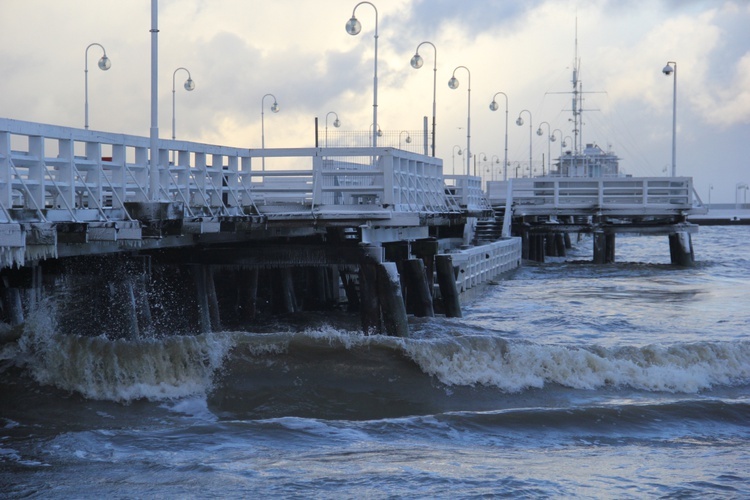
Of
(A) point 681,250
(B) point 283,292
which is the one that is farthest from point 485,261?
(A) point 681,250

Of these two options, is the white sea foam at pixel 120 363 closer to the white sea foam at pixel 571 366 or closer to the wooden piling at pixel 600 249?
the white sea foam at pixel 571 366

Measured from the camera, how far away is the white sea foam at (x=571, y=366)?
17719mm

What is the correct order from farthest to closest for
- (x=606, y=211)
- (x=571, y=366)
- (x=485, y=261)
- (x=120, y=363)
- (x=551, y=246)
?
1. (x=551, y=246)
2. (x=606, y=211)
3. (x=485, y=261)
4. (x=571, y=366)
5. (x=120, y=363)

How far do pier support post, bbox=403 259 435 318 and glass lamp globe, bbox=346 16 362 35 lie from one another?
244 inches

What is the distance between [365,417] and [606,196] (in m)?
33.5

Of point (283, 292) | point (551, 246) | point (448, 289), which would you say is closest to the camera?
point (283, 292)

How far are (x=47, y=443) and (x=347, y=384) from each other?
5.48m

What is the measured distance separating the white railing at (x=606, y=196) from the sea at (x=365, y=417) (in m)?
25.4

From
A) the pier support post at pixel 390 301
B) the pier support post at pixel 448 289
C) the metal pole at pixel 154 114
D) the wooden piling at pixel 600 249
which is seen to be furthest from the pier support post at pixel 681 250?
the metal pole at pixel 154 114

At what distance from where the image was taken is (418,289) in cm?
2450

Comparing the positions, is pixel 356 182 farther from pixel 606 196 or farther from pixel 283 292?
pixel 606 196

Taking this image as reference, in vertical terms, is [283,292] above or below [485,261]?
below

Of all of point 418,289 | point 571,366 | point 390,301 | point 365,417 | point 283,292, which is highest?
point 390,301

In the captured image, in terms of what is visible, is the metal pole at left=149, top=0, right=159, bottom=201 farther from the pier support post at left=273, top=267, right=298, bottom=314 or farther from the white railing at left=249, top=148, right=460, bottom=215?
the pier support post at left=273, top=267, right=298, bottom=314
